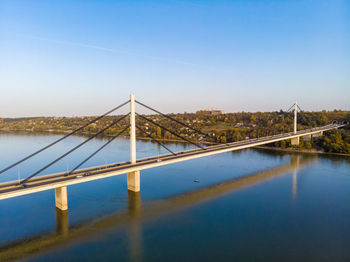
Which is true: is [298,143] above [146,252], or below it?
above

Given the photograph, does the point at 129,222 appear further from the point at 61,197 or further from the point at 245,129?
the point at 245,129

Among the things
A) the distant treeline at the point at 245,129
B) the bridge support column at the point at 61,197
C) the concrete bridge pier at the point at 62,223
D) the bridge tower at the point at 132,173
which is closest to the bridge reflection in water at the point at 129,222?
the concrete bridge pier at the point at 62,223

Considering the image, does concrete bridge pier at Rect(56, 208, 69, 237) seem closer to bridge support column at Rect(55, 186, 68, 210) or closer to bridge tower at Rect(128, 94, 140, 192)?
bridge support column at Rect(55, 186, 68, 210)

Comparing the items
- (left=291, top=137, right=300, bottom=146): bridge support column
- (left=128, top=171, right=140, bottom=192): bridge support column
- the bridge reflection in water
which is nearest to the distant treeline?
(left=291, top=137, right=300, bottom=146): bridge support column

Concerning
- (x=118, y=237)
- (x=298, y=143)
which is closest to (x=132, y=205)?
(x=118, y=237)

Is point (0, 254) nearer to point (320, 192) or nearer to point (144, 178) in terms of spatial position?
point (144, 178)

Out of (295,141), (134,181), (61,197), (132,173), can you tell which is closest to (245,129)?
(295,141)
